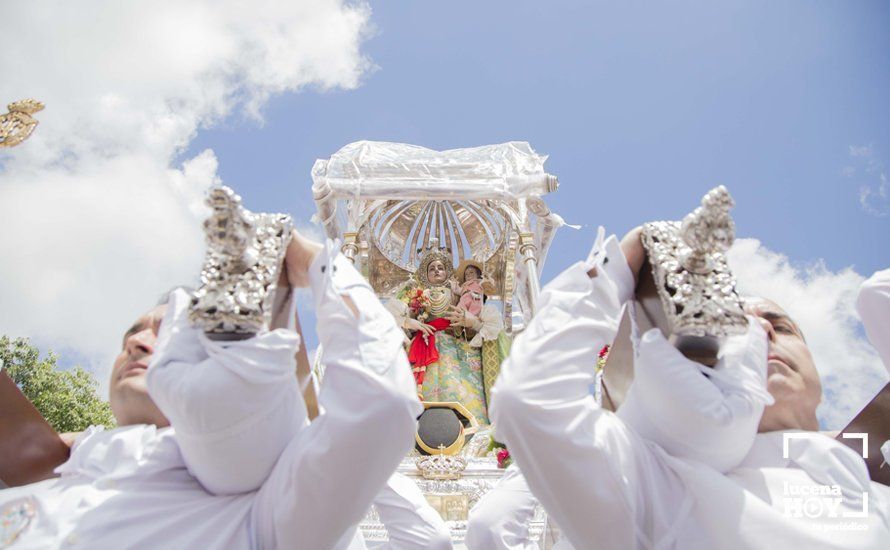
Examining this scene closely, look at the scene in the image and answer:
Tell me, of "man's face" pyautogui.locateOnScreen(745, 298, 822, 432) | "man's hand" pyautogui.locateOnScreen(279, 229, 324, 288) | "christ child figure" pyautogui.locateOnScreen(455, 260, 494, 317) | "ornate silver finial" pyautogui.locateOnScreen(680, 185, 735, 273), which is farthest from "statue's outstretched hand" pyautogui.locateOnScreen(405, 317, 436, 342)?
"ornate silver finial" pyautogui.locateOnScreen(680, 185, 735, 273)

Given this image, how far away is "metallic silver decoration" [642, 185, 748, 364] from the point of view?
1656 millimetres

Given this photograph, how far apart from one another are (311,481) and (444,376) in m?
4.44

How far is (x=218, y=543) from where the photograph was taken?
1.62 m

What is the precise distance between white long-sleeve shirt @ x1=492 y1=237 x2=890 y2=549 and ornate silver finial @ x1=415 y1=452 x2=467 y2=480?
3022mm

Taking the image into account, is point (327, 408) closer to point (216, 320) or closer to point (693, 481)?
point (216, 320)

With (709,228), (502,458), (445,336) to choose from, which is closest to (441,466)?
(502,458)

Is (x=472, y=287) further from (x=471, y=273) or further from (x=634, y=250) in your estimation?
(x=634, y=250)

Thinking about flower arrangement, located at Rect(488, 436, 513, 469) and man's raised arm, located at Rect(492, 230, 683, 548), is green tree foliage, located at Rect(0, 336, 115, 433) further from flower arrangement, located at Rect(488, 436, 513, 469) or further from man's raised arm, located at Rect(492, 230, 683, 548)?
man's raised arm, located at Rect(492, 230, 683, 548)

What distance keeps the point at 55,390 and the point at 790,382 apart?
12.6 metres

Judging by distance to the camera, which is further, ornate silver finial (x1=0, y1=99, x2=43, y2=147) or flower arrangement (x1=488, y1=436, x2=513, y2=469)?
flower arrangement (x1=488, y1=436, x2=513, y2=469)

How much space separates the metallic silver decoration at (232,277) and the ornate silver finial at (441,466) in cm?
325

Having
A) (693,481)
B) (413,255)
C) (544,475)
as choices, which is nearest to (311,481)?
(544,475)

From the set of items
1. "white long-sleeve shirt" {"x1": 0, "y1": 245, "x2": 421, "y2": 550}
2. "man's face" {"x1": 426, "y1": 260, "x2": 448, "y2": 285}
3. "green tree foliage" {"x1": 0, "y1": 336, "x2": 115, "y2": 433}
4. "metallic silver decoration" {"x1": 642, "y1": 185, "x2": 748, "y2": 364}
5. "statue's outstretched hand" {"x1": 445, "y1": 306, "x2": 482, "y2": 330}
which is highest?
"metallic silver decoration" {"x1": 642, "y1": 185, "x2": 748, "y2": 364}

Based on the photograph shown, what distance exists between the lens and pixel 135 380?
85.5 inches
